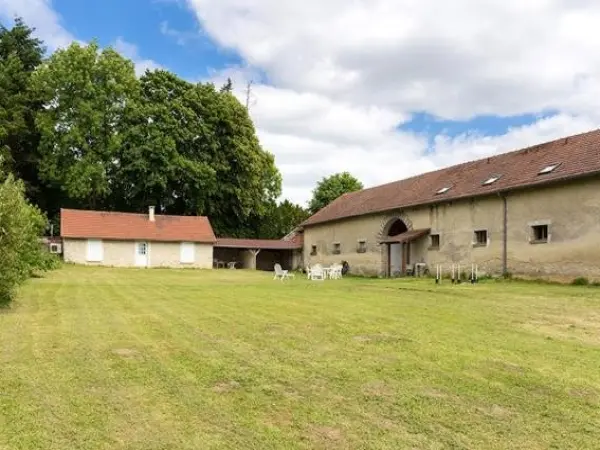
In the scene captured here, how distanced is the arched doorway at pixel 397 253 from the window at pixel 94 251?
18.1 m

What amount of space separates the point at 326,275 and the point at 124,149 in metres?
19.6

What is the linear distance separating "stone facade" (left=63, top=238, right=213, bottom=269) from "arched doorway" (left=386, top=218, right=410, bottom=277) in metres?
14.4

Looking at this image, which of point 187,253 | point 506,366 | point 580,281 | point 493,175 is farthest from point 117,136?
point 506,366

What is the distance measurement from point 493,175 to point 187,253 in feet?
70.0

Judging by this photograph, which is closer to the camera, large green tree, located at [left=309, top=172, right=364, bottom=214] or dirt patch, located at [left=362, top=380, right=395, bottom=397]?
dirt patch, located at [left=362, top=380, right=395, bottom=397]

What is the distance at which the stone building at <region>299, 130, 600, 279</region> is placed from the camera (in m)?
18.0

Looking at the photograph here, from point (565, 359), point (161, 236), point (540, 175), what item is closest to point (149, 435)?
point (565, 359)

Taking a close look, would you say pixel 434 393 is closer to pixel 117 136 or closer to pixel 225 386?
pixel 225 386

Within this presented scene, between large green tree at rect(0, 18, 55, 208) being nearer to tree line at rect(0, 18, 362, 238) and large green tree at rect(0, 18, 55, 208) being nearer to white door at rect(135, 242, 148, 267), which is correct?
tree line at rect(0, 18, 362, 238)

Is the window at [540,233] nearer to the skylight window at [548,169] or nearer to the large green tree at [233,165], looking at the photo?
the skylight window at [548,169]

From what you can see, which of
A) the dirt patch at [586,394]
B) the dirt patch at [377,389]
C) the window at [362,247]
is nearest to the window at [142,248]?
the window at [362,247]

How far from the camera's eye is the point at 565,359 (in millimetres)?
6086

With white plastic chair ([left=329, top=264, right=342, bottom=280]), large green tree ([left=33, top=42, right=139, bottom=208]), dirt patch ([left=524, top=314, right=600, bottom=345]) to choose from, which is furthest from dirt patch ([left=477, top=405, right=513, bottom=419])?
large green tree ([left=33, top=42, right=139, bottom=208])

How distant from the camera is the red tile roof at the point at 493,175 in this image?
18922 mm
